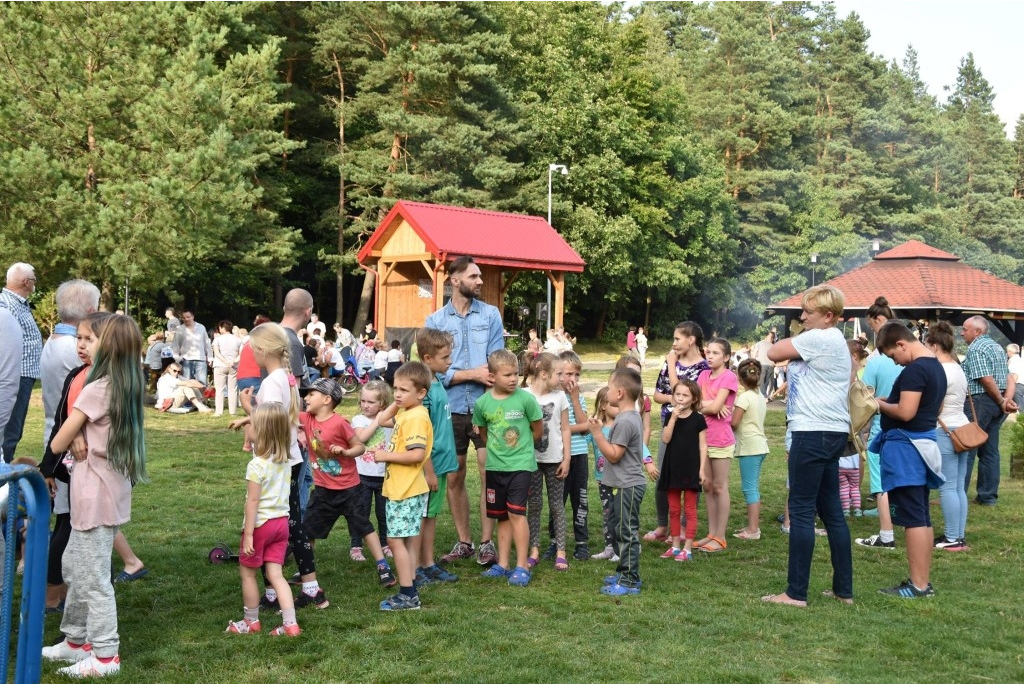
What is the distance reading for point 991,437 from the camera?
10336 millimetres

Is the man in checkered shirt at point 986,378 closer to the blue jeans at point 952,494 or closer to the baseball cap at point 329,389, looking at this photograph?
the blue jeans at point 952,494

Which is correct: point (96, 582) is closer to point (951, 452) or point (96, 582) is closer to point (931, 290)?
point (951, 452)

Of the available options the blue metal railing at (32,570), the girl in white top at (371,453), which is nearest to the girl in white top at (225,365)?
the girl in white top at (371,453)

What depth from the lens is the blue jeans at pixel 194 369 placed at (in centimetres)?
1822

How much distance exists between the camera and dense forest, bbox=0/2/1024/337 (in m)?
21.3

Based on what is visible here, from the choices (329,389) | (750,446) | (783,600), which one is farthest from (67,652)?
(750,446)

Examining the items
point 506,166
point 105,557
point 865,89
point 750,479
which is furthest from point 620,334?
point 105,557

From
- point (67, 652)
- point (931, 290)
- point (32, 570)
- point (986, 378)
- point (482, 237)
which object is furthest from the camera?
point (931, 290)

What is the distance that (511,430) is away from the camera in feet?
21.3

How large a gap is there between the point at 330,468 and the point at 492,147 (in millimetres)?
36271

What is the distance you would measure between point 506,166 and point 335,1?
379 inches

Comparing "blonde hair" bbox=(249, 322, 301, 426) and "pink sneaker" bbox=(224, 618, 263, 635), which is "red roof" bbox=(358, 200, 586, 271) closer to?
"blonde hair" bbox=(249, 322, 301, 426)

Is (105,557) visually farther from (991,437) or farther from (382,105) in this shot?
(382,105)

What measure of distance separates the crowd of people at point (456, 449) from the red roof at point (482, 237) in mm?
19566
